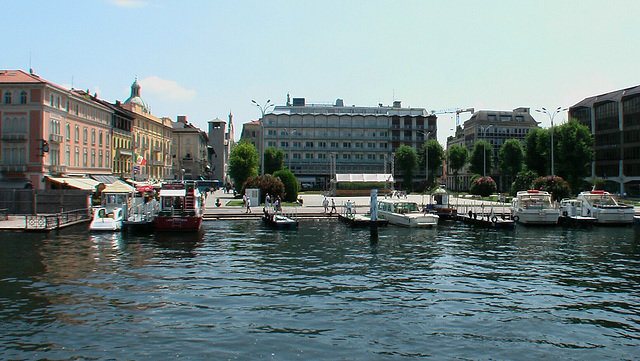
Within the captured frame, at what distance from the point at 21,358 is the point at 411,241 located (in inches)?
1029

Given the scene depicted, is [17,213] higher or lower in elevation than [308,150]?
lower

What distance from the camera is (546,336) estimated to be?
1424 centimetres

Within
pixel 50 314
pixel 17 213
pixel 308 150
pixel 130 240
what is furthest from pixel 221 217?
pixel 308 150

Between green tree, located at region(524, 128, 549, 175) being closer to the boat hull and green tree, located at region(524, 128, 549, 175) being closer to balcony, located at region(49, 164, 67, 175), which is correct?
the boat hull

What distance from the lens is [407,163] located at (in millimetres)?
115938

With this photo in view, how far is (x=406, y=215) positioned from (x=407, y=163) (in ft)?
240

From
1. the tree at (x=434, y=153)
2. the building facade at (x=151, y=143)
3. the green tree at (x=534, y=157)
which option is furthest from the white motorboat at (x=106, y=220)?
the tree at (x=434, y=153)

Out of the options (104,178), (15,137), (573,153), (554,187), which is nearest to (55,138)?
(15,137)

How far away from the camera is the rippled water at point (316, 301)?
1323cm

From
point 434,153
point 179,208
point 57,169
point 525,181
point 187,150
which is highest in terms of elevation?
point 187,150

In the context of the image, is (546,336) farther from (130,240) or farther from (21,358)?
(130,240)

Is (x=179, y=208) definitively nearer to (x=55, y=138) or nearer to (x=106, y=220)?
(x=106, y=220)

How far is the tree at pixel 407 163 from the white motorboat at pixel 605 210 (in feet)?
221

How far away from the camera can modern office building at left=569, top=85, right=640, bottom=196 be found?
292 ft
